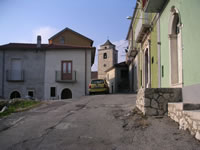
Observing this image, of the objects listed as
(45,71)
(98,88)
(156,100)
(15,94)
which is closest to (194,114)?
(156,100)

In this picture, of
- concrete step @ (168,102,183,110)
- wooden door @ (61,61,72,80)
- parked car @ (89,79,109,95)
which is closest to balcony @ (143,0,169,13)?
concrete step @ (168,102,183,110)

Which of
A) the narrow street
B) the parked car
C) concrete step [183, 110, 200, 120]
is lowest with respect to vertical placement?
the narrow street

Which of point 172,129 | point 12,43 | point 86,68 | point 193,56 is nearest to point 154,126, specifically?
point 172,129

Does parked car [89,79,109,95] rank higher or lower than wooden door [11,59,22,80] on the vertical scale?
lower

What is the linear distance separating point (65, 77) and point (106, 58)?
117ft

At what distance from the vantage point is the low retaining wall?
4.43m

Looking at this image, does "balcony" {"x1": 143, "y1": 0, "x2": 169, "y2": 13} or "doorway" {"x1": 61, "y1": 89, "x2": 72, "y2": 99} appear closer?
"balcony" {"x1": 143, "y1": 0, "x2": 169, "y2": 13}

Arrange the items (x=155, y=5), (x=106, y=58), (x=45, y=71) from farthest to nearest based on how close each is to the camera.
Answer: (x=106, y=58), (x=45, y=71), (x=155, y=5)

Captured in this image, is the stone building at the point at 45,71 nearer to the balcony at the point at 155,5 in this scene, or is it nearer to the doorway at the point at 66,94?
the doorway at the point at 66,94

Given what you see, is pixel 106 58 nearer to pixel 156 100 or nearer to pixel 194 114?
pixel 156 100

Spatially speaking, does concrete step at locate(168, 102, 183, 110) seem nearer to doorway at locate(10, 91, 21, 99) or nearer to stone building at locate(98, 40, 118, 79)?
doorway at locate(10, 91, 21, 99)

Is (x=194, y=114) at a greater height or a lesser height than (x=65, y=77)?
lesser

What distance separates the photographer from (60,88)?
79.4 ft

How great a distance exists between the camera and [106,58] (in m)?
59.2
